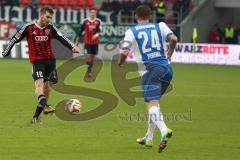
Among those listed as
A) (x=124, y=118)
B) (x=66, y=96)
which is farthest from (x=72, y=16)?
(x=124, y=118)

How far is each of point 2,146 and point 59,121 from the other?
3448mm

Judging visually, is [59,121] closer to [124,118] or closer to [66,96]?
[124,118]

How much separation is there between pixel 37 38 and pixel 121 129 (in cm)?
248

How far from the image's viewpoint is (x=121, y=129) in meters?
14.2

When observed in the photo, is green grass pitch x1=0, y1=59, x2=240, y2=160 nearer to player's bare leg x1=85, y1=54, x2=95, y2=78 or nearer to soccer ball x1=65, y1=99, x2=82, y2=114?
soccer ball x1=65, y1=99, x2=82, y2=114

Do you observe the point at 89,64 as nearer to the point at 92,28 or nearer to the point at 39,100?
the point at 92,28

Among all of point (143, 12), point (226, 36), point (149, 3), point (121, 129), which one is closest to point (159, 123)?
point (143, 12)

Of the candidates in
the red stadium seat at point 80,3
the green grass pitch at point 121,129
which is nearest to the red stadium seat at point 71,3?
the red stadium seat at point 80,3

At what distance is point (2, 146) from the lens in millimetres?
11773

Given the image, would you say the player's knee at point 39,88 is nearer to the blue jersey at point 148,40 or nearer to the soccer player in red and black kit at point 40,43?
the soccer player in red and black kit at point 40,43

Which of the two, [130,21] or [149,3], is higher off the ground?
[149,3]

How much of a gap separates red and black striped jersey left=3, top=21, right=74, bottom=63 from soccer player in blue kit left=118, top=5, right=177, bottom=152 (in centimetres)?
357

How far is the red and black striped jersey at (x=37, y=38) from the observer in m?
15.0

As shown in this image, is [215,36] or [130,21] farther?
[130,21]
